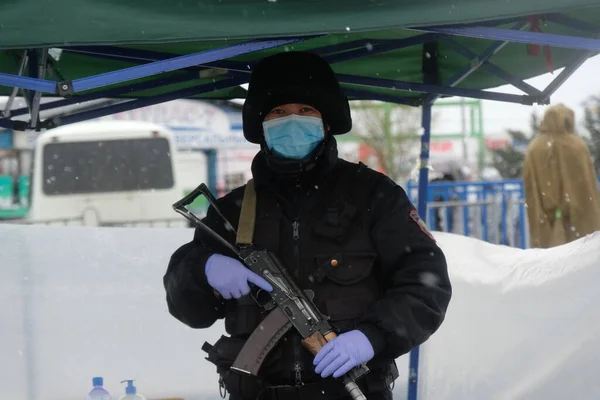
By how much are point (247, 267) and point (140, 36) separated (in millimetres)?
709

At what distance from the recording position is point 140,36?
7.42ft

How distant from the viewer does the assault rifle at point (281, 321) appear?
93.0 inches

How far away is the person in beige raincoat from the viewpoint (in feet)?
22.0

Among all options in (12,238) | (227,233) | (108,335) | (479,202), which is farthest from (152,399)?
(479,202)

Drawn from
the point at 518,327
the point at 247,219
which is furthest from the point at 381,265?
the point at 518,327

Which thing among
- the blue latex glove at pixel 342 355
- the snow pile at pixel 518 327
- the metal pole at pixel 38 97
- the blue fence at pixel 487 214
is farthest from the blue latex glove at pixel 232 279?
the blue fence at pixel 487 214

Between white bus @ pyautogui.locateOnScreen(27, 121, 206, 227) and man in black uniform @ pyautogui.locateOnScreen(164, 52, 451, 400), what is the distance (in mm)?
10818

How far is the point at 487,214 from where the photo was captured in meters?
9.18

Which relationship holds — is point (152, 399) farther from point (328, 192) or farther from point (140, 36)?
point (140, 36)

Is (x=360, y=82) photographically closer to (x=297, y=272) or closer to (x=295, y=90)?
(x=295, y=90)

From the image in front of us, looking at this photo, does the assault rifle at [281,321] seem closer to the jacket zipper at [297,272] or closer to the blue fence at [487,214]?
the jacket zipper at [297,272]

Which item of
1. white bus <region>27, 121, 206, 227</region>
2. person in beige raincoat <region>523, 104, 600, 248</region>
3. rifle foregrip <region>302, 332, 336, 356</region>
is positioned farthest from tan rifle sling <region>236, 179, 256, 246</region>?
white bus <region>27, 121, 206, 227</region>

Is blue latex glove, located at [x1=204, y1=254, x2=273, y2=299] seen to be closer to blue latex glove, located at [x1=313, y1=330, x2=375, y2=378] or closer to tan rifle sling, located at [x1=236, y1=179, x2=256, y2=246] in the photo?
tan rifle sling, located at [x1=236, y1=179, x2=256, y2=246]

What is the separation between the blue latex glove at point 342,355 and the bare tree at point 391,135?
29.2 metres
